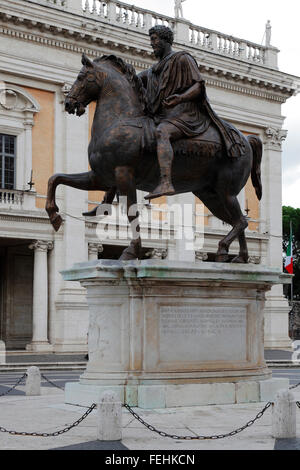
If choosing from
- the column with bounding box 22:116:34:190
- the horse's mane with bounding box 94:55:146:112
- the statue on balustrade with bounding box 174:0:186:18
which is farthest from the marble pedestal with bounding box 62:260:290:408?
the statue on balustrade with bounding box 174:0:186:18

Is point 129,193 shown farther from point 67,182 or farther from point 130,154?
point 67,182

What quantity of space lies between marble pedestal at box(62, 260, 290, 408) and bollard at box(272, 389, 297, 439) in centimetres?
180

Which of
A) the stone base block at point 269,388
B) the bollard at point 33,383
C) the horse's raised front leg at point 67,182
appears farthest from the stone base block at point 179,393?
the bollard at point 33,383

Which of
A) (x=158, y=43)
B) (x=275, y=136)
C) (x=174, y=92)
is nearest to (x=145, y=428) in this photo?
(x=174, y=92)

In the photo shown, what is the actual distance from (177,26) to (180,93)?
1003 inches

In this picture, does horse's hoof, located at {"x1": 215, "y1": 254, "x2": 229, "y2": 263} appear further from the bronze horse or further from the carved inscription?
the carved inscription

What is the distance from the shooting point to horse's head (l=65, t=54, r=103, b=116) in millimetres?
10148

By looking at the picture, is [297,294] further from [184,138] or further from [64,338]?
[184,138]

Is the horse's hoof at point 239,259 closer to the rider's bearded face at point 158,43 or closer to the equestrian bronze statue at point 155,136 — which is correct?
the equestrian bronze statue at point 155,136

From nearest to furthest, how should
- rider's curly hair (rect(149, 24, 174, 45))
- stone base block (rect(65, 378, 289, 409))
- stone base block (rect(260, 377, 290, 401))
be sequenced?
1. stone base block (rect(65, 378, 289, 409))
2. stone base block (rect(260, 377, 290, 401))
3. rider's curly hair (rect(149, 24, 174, 45))

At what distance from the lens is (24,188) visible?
1179 inches

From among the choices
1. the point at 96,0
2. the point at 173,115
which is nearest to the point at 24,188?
the point at 96,0

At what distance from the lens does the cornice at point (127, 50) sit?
2969 cm

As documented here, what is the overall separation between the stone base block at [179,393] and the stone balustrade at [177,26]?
75.1 ft
